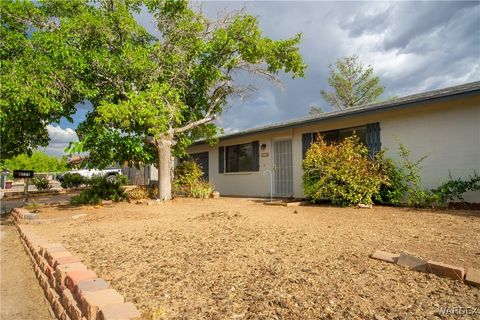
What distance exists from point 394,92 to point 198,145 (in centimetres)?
2173

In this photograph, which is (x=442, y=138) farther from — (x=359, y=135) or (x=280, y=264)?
(x=280, y=264)

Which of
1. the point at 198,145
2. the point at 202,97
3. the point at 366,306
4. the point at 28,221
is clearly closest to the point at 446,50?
the point at 202,97

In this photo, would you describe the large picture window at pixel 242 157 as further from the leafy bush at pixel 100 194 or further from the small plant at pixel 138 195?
the leafy bush at pixel 100 194

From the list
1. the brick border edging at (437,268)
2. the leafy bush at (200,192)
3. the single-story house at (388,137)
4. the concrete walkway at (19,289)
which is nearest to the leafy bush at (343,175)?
the single-story house at (388,137)

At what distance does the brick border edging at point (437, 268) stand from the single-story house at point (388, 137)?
17.9 feet

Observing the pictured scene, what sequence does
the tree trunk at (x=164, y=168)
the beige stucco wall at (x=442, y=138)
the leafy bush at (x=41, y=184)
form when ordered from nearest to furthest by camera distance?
1. the beige stucco wall at (x=442, y=138)
2. the tree trunk at (x=164, y=168)
3. the leafy bush at (x=41, y=184)

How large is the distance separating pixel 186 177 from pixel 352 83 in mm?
21798

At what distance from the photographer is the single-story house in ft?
24.1

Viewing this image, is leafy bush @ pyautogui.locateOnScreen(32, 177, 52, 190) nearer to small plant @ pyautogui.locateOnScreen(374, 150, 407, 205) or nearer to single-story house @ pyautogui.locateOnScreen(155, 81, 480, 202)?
single-story house @ pyautogui.locateOnScreen(155, 81, 480, 202)

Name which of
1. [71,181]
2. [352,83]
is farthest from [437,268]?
[352,83]

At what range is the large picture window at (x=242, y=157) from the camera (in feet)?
43.1

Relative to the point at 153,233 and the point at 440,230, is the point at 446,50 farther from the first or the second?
the point at 153,233

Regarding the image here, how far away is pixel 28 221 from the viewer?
6.92m

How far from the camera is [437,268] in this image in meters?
2.76
